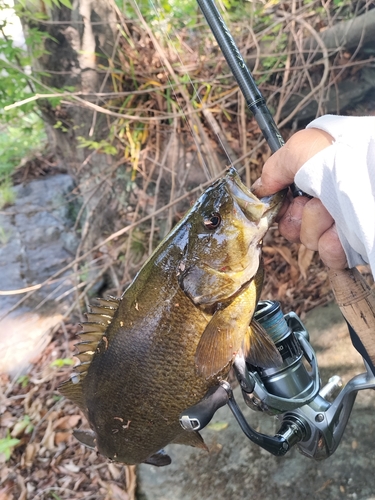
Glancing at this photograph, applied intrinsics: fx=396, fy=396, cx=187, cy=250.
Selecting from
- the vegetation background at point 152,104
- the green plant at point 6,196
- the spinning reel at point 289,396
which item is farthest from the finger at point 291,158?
the green plant at point 6,196

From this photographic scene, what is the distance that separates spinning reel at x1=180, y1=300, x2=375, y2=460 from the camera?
1.33 m

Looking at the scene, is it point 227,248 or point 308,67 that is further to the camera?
point 308,67

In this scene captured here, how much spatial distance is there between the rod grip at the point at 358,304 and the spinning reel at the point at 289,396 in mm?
159

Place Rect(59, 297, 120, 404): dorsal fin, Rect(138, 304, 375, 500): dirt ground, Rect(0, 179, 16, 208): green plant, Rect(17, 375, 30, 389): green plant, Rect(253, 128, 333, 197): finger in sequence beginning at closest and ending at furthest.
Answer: Rect(253, 128, 333, 197): finger
Rect(59, 297, 120, 404): dorsal fin
Rect(138, 304, 375, 500): dirt ground
Rect(17, 375, 30, 389): green plant
Rect(0, 179, 16, 208): green plant

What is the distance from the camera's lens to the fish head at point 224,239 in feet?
4.17

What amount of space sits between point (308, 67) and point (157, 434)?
2.87 metres

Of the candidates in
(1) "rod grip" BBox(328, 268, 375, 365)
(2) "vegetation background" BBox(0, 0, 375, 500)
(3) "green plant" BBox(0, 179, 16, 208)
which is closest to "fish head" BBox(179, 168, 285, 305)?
(1) "rod grip" BBox(328, 268, 375, 365)

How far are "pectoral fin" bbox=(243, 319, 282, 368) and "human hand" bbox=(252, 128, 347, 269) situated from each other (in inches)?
12.6

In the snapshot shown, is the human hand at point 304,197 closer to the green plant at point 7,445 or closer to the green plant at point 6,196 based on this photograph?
the green plant at point 7,445

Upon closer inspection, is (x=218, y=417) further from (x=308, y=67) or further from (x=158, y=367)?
(x=308, y=67)

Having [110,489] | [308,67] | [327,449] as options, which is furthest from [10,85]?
[327,449]

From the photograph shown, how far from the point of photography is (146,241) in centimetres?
390

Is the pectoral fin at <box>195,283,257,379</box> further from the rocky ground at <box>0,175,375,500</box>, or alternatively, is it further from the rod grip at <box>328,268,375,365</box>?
the rocky ground at <box>0,175,375,500</box>

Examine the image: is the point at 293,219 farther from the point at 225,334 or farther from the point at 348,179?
the point at 225,334
